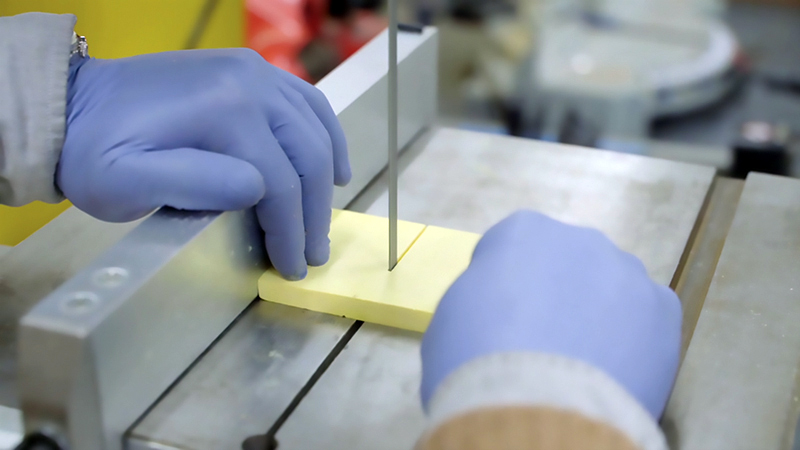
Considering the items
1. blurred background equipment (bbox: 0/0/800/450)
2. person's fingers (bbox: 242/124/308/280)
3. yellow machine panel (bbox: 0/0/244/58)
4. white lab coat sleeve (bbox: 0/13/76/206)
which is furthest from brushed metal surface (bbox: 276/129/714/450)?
yellow machine panel (bbox: 0/0/244/58)

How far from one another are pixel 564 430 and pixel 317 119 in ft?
1.93

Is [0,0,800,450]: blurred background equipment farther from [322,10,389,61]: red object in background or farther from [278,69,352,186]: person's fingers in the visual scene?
[322,10,389,61]: red object in background

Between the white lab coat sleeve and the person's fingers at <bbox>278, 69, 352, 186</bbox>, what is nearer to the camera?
the white lab coat sleeve

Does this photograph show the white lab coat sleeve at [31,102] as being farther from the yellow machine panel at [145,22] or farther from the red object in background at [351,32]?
the red object in background at [351,32]

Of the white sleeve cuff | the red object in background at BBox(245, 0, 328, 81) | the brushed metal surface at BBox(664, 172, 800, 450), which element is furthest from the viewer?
the red object in background at BBox(245, 0, 328, 81)

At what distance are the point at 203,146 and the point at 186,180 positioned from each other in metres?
0.08

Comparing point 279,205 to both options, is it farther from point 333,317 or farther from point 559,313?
point 559,313

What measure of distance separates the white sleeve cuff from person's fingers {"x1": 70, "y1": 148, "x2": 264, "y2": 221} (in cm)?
38

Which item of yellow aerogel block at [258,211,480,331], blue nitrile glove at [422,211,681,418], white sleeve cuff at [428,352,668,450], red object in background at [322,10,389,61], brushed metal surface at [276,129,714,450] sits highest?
Result: white sleeve cuff at [428,352,668,450]

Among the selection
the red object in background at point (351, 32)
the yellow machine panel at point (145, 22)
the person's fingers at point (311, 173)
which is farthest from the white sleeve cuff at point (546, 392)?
the red object in background at point (351, 32)

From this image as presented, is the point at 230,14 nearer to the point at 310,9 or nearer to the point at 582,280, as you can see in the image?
the point at 310,9

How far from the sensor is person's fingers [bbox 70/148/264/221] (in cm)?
82

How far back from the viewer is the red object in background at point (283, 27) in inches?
94.4

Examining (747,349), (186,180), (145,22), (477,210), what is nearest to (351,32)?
(145,22)
